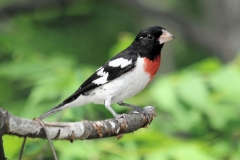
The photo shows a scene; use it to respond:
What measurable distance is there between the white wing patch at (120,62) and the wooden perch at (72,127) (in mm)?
318

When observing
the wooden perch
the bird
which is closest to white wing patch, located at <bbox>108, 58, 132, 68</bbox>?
the bird

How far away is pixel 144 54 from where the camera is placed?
2.67m

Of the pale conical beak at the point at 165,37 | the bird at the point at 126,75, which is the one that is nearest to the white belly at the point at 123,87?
the bird at the point at 126,75

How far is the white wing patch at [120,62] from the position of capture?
2592 mm

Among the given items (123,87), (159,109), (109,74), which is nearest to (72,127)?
(123,87)

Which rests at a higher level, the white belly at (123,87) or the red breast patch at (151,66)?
the red breast patch at (151,66)

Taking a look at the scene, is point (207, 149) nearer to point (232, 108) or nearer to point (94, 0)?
point (232, 108)

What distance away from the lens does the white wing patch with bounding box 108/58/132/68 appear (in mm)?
2592

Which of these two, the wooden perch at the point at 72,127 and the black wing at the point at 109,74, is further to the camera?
the black wing at the point at 109,74

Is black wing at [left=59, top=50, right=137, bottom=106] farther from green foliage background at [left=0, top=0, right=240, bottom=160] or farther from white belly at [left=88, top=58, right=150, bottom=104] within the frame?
green foliage background at [left=0, top=0, right=240, bottom=160]

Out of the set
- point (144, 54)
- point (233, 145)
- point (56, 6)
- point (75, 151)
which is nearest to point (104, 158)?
point (75, 151)

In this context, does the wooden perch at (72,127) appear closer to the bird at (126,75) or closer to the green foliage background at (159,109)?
the bird at (126,75)

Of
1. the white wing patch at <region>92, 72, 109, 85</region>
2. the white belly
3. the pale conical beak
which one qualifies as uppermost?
the pale conical beak

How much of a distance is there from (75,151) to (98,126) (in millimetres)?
918
